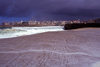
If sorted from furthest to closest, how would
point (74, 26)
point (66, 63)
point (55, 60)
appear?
1. point (74, 26)
2. point (55, 60)
3. point (66, 63)

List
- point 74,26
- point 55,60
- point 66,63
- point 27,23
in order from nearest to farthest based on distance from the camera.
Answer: point 66,63, point 55,60, point 74,26, point 27,23

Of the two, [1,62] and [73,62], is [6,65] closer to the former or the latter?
[1,62]

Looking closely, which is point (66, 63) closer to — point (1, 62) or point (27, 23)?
point (1, 62)

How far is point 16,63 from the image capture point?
3402 millimetres

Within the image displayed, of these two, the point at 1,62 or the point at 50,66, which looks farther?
the point at 1,62

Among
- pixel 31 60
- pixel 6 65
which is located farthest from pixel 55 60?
pixel 6 65

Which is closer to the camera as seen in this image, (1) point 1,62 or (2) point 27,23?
(1) point 1,62

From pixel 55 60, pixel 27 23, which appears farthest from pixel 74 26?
pixel 27 23

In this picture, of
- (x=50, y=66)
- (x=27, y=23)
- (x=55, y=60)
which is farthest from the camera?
(x=27, y=23)

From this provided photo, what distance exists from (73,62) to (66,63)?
0.62 feet

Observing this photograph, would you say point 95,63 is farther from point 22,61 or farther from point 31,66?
point 22,61

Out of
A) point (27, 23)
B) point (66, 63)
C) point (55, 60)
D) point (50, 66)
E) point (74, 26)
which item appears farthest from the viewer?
point (27, 23)

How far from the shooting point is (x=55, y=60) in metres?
3.63

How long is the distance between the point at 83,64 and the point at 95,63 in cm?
29
